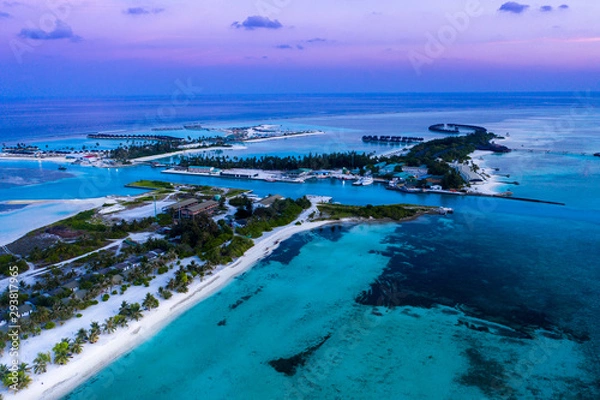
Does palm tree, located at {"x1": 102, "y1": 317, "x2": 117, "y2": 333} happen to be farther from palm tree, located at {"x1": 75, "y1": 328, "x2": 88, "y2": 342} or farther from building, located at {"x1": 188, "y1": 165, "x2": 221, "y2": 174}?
building, located at {"x1": 188, "y1": 165, "x2": 221, "y2": 174}

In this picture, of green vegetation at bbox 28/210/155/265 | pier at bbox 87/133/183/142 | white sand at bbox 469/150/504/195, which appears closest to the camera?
green vegetation at bbox 28/210/155/265

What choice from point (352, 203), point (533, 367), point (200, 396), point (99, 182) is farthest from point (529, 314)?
→ point (99, 182)

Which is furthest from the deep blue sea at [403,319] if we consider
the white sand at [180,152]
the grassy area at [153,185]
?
the white sand at [180,152]

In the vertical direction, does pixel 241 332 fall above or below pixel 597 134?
below

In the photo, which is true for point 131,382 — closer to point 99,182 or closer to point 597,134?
point 99,182

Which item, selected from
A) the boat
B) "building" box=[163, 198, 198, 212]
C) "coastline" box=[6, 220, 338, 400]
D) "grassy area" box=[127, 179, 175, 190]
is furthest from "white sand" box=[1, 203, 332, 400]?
the boat

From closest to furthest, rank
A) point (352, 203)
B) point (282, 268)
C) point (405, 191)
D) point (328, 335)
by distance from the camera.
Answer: point (328, 335)
point (282, 268)
point (352, 203)
point (405, 191)

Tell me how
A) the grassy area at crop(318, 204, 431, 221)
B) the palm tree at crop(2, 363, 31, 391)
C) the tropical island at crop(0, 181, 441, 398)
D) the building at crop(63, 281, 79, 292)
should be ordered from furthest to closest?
the grassy area at crop(318, 204, 431, 221), the building at crop(63, 281, 79, 292), the tropical island at crop(0, 181, 441, 398), the palm tree at crop(2, 363, 31, 391)

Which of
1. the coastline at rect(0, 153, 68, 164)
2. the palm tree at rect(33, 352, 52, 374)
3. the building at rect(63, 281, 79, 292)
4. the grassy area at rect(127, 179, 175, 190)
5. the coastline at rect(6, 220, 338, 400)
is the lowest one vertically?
the coastline at rect(6, 220, 338, 400)
